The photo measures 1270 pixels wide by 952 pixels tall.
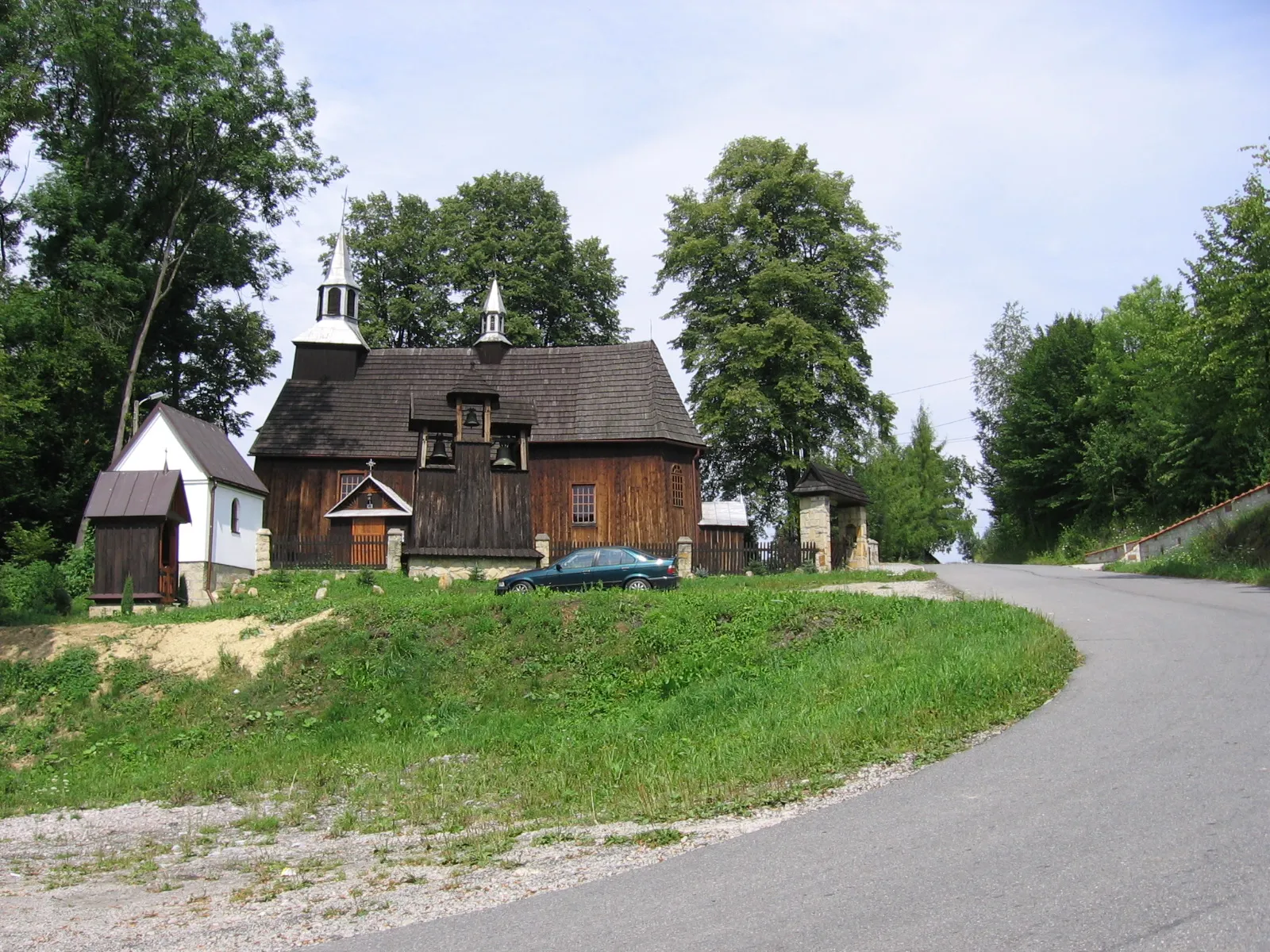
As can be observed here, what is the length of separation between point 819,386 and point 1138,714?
27828 millimetres

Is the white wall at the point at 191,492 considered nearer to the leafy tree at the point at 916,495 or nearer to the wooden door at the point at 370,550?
the wooden door at the point at 370,550

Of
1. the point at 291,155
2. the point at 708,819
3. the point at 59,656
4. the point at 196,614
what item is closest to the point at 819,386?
the point at 291,155

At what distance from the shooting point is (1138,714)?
995 cm

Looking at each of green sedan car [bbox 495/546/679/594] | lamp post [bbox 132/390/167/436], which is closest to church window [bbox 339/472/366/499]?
lamp post [bbox 132/390/167/436]

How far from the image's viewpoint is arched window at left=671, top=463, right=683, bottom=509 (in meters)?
32.3

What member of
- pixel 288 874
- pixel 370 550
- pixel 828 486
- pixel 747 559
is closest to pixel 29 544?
pixel 370 550

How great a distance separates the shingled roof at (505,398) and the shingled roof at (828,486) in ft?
11.9

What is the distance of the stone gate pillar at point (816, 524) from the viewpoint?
99.3 ft

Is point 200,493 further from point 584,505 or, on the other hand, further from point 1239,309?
point 1239,309

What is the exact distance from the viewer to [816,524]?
30734 mm

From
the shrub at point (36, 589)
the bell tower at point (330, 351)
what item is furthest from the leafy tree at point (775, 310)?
the shrub at point (36, 589)

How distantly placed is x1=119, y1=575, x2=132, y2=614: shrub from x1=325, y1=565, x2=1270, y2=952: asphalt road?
18396 millimetres

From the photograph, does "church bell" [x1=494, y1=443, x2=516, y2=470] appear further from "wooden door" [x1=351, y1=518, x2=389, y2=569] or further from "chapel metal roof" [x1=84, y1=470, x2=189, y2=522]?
"chapel metal roof" [x1=84, y1=470, x2=189, y2=522]

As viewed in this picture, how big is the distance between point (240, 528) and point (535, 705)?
56.8ft
